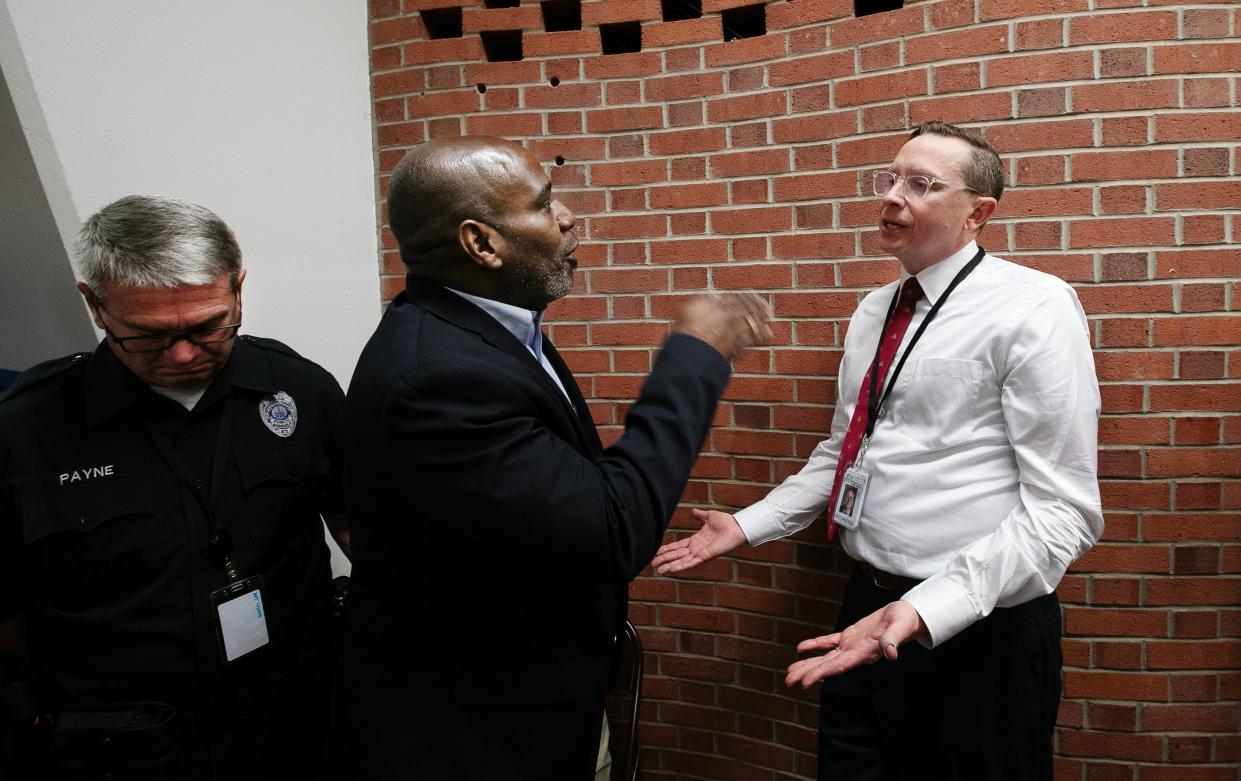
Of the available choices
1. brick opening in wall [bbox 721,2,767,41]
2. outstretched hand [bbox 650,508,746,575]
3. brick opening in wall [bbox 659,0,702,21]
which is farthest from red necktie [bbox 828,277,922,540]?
brick opening in wall [bbox 659,0,702,21]

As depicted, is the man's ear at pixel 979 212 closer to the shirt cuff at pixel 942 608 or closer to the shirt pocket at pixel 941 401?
the shirt pocket at pixel 941 401

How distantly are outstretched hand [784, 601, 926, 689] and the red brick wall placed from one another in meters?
0.90

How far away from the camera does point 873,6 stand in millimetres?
2320

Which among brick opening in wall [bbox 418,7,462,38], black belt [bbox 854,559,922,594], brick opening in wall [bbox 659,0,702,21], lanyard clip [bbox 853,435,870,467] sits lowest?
black belt [bbox 854,559,922,594]

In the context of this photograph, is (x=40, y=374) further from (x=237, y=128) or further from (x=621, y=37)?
(x=621, y=37)

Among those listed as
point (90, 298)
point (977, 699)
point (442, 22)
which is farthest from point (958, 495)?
point (442, 22)

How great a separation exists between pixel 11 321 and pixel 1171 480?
307 cm

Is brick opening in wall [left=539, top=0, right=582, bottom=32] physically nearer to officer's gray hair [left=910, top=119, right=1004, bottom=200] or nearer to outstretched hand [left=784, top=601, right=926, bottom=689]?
officer's gray hair [left=910, top=119, right=1004, bottom=200]

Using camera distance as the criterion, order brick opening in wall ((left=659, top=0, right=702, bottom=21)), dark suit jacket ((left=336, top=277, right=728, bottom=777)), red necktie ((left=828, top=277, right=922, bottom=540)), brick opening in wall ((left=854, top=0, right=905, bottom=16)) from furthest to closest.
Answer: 1. brick opening in wall ((left=659, top=0, right=702, bottom=21))
2. brick opening in wall ((left=854, top=0, right=905, bottom=16))
3. red necktie ((left=828, top=277, right=922, bottom=540))
4. dark suit jacket ((left=336, top=277, right=728, bottom=777))

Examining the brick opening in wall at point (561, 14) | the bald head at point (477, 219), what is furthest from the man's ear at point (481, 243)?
the brick opening in wall at point (561, 14)

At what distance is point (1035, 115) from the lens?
2.06m

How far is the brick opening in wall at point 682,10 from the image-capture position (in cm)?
254

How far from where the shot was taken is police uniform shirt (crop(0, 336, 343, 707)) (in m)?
1.50

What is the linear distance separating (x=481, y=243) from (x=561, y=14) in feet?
5.42
